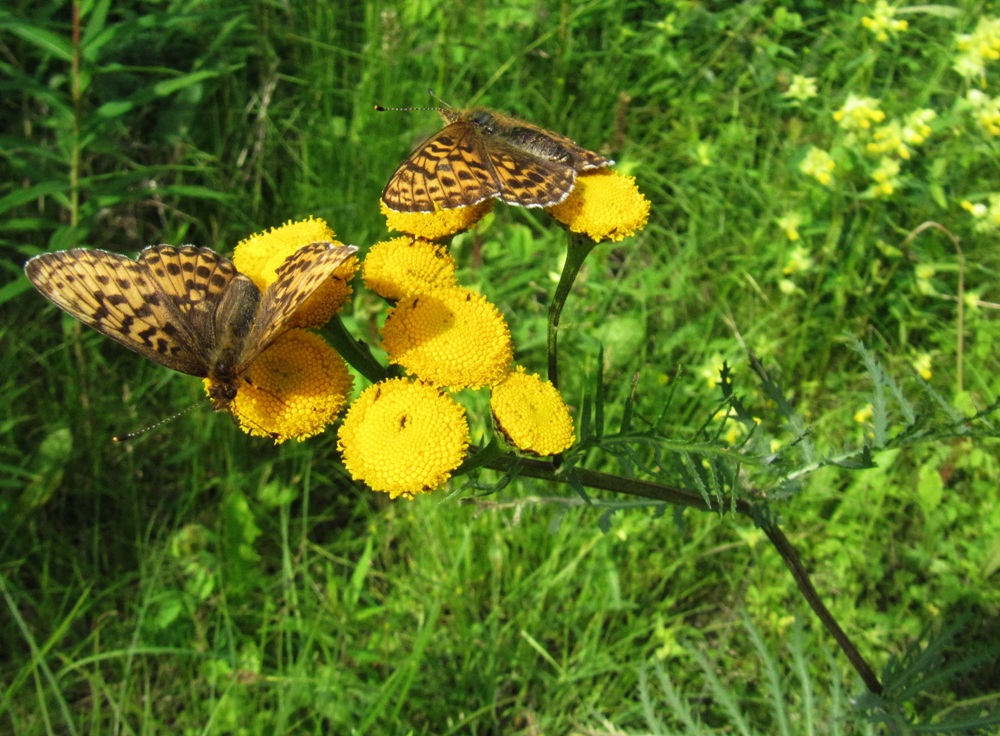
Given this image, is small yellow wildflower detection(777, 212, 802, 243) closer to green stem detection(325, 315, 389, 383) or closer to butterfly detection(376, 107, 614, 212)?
butterfly detection(376, 107, 614, 212)

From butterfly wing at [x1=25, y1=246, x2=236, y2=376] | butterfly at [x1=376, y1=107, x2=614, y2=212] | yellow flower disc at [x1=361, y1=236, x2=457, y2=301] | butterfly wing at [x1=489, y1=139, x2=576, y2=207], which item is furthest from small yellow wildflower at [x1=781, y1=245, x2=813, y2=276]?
butterfly wing at [x1=25, y1=246, x2=236, y2=376]

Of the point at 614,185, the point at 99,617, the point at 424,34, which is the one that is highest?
the point at 614,185

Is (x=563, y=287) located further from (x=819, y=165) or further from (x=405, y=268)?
(x=819, y=165)

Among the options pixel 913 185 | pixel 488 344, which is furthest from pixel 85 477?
pixel 913 185

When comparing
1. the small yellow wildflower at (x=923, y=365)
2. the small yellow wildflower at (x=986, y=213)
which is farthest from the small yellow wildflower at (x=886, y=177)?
the small yellow wildflower at (x=923, y=365)

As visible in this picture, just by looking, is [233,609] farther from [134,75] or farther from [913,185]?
[913,185]

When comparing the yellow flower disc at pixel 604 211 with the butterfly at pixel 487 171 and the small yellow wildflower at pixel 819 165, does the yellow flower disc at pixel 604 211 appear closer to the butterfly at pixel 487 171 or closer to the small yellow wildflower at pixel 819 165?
the butterfly at pixel 487 171

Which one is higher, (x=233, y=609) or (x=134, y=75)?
(x=134, y=75)
